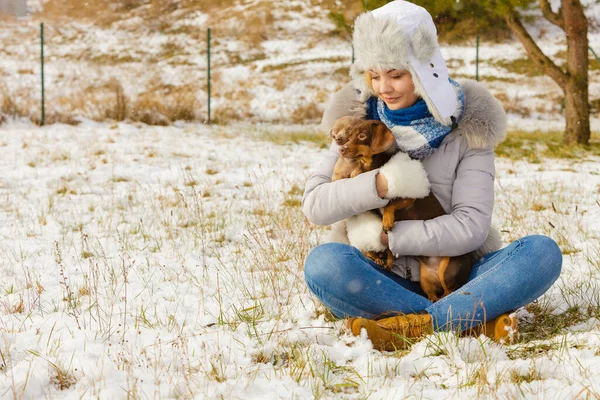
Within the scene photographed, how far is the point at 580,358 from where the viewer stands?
2.36 meters

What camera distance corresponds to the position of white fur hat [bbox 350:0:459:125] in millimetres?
2725

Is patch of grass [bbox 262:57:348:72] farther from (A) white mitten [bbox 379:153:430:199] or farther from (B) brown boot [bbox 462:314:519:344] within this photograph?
(B) brown boot [bbox 462:314:519:344]

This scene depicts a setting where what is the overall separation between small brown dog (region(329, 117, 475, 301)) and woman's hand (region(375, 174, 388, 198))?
0.29 ft

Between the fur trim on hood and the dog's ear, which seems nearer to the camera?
the dog's ear

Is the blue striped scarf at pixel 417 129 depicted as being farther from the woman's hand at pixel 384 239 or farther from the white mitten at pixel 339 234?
the white mitten at pixel 339 234

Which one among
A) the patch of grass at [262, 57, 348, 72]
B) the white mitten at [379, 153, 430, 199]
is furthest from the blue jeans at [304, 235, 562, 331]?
the patch of grass at [262, 57, 348, 72]

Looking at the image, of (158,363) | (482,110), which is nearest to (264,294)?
(158,363)

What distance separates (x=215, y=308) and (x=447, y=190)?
1.37 metres

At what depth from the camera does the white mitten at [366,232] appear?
2.82m

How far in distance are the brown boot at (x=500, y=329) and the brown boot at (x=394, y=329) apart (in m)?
0.22

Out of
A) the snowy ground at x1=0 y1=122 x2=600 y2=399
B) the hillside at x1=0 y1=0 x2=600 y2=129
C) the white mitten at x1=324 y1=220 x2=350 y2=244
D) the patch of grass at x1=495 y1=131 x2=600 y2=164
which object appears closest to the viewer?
the snowy ground at x1=0 y1=122 x2=600 y2=399

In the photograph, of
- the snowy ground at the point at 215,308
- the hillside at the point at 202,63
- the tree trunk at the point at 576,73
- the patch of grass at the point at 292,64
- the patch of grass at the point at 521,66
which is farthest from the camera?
the patch of grass at the point at 292,64

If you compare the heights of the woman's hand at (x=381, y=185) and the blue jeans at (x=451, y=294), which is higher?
the woman's hand at (x=381, y=185)

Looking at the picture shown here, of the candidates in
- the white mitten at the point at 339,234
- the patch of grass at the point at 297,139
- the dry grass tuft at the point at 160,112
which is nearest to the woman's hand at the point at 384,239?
the white mitten at the point at 339,234
